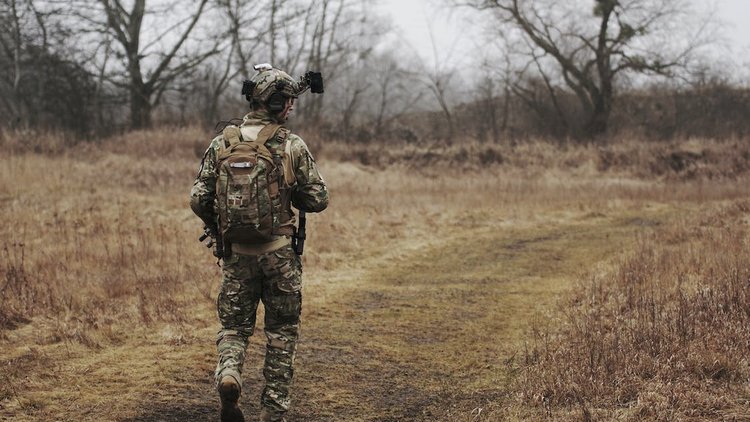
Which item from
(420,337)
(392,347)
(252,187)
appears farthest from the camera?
(420,337)

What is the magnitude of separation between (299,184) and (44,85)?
22217 millimetres

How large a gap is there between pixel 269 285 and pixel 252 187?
0.62 m

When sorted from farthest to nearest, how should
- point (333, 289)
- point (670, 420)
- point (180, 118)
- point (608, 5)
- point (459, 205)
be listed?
point (608, 5)
point (180, 118)
point (459, 205)
point (333, 289)
point (670, 420)

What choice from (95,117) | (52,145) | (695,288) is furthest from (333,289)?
(95,117)

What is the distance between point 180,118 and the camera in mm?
25516

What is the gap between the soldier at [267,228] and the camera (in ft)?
13.0

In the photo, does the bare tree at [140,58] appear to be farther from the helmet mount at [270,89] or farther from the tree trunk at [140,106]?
the helmet mount at [270,89]

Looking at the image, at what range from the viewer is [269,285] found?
4094 millimetres

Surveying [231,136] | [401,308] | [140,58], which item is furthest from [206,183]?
[140,58]

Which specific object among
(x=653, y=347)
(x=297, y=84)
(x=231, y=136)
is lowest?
(x=653, y=347)

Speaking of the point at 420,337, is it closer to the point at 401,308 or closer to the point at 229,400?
the point at 401,308

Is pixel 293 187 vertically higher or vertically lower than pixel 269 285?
higher


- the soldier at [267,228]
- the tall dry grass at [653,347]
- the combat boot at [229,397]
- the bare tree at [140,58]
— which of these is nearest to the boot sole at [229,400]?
the combat boot at [229,397]

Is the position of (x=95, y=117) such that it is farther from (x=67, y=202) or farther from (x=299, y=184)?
(x=299, y=184)
